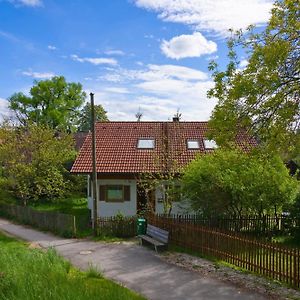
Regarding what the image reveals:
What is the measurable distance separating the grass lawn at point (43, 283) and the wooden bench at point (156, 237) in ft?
16.3

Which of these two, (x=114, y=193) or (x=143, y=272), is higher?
(x=114, y=193)

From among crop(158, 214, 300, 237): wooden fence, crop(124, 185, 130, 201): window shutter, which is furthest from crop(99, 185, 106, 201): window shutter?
crop(158, 214, 300, 237): wooden fence

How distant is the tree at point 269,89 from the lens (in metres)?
12.7

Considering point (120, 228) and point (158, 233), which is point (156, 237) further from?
point (120, 228)

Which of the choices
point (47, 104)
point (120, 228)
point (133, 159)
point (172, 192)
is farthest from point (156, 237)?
point (47, 104)

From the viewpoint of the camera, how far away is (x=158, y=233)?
17.4 meters

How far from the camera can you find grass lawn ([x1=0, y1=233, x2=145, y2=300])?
8.76 m

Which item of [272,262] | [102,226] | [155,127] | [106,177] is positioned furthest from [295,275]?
[155,127]

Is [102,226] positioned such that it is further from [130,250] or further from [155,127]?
[155,127]

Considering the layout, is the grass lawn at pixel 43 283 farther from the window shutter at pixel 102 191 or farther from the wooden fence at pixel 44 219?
the window shutter at pixel 102 191

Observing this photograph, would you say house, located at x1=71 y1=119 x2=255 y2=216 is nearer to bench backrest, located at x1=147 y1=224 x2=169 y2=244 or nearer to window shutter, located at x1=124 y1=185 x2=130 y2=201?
window shutter, located at x1=124 y1=185 x2=130 y2=201

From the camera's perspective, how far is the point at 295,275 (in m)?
11.0

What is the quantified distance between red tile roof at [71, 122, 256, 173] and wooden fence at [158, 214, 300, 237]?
4.46 metres

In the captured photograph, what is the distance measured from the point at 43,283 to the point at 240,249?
625 centimetres
